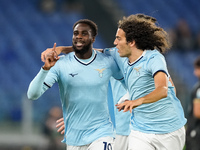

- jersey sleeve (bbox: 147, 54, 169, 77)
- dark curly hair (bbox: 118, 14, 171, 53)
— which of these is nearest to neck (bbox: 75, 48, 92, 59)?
dark curly hair (bbox: 118, 14, 171, 53)

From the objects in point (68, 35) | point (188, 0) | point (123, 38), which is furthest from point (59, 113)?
point (188, 0)

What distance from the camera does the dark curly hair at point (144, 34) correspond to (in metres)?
5.84

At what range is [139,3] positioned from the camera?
18.2m

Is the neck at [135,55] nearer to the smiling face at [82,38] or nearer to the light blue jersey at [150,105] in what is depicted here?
the light blue jersey at [150,105]

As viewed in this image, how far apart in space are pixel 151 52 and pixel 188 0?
13865mm

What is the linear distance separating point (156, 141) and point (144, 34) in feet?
4.25

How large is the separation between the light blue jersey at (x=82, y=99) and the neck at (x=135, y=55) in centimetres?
41

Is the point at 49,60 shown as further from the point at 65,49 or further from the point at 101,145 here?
the point at 101,145

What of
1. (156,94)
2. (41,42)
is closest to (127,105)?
(156,94)

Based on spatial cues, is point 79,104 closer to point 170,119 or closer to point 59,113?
point 170,119

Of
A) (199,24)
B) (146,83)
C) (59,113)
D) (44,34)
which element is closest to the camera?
(146,83)

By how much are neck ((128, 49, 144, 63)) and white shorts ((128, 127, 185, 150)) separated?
0.88 metres

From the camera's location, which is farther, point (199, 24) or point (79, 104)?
point (199, 24)

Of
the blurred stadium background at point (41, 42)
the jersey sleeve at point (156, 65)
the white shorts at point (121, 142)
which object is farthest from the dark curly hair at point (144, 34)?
the blurred stadium background at point (41, 42)
